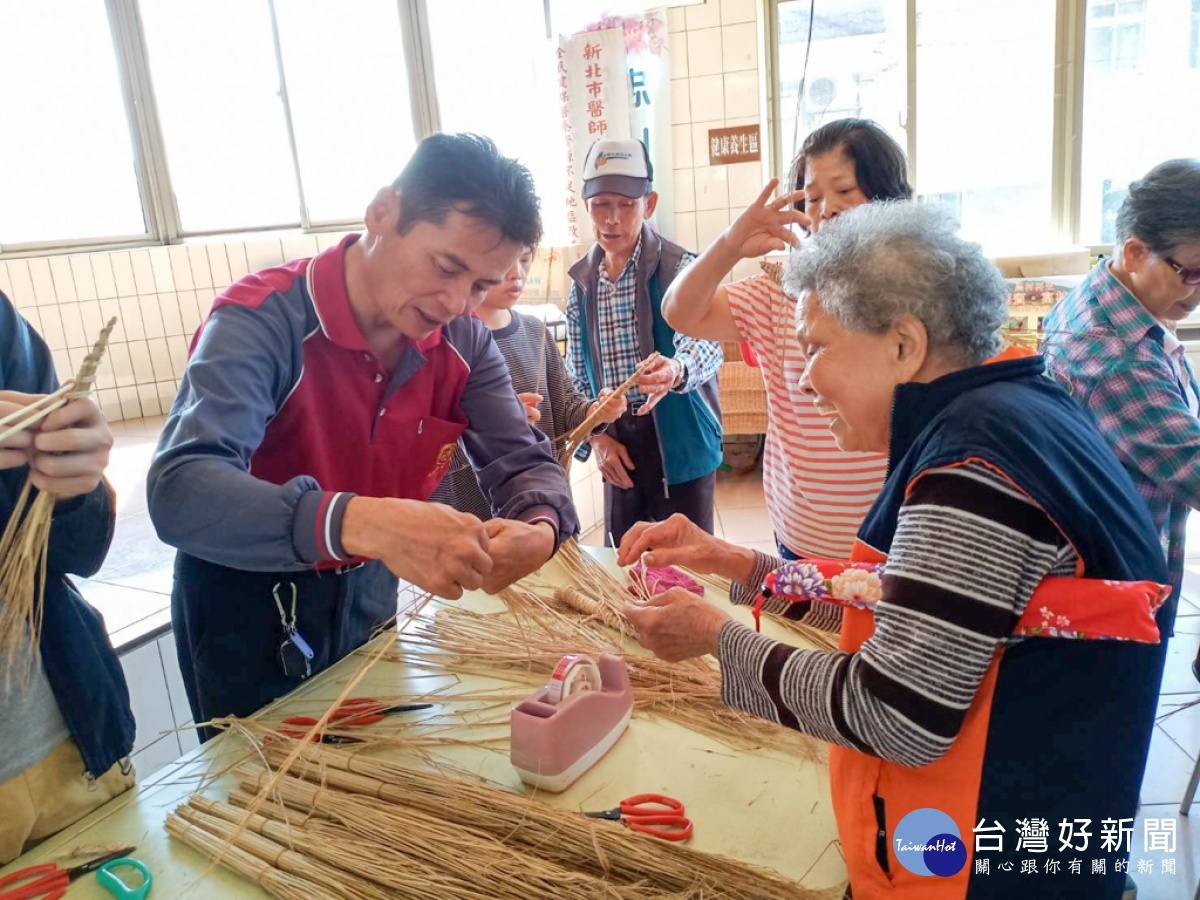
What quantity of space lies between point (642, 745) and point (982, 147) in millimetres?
5051

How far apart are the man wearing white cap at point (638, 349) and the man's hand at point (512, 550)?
117 centimetres

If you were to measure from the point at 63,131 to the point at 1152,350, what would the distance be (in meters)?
5.21

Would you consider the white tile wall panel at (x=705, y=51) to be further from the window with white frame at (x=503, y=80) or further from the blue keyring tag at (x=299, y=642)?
the blue keyring tag at (x=299, y=642)

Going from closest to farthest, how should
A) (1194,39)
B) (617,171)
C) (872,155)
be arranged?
(872,155) → (617,171) → (1194,39)

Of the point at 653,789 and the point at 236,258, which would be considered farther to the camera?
the point at 236,258

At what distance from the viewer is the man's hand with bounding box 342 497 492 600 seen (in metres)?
1.12

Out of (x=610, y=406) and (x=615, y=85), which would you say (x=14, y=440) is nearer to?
(x=610, y=406)

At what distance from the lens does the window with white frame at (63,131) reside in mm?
4406

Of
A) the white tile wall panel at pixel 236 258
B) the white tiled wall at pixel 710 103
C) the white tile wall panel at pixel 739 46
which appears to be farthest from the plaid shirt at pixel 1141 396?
the white tile wall panel at pixel 236 258

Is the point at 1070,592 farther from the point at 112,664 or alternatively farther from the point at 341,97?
the point at 341,97

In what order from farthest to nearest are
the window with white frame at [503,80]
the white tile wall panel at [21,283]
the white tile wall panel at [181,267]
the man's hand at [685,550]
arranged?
1. the window with white frame at [503,80]
2. the white tile wall panel at [181,267]
3. the white tile wall panel at [21,283]
4. the man's hand at [685,550]

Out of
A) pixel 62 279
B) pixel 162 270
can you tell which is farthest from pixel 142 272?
pixel 62 279

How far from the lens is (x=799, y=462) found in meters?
1.81

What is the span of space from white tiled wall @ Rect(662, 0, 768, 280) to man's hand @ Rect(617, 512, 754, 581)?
398cm
